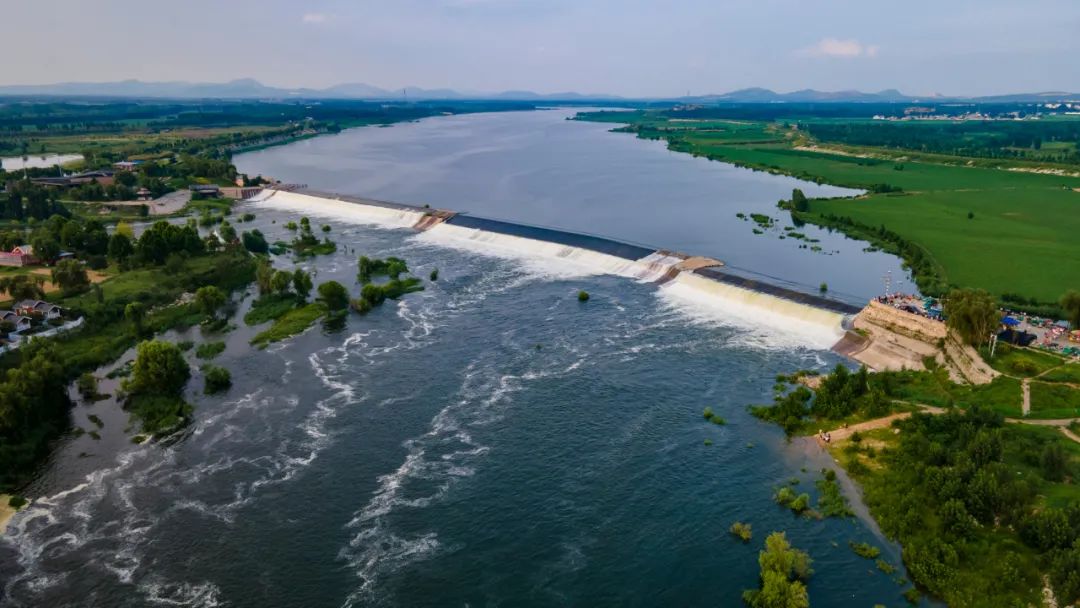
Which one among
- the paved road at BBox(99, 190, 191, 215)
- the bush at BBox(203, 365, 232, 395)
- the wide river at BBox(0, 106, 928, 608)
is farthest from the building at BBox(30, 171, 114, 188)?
the bush at BBox(203, 365, 232, 395)

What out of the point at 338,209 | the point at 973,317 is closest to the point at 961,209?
the point at 973,317

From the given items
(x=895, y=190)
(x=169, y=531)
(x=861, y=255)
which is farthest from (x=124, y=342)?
(x=895, y=190)

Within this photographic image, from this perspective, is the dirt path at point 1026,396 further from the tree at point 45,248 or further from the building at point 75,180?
the building at point 75,180

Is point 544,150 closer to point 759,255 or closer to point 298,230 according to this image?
point 298,230

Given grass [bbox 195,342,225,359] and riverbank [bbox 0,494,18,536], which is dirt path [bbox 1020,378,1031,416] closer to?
riverbank [bbox 0,494,18,536]

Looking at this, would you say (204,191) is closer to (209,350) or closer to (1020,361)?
(209,350)

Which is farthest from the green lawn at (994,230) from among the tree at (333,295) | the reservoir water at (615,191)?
the tree at (333,295)
